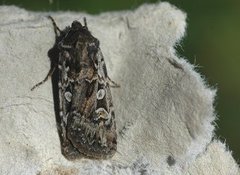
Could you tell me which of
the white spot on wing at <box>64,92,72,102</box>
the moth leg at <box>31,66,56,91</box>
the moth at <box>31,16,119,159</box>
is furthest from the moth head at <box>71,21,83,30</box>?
the white spot on wing at <box>64,92,72,102</box>

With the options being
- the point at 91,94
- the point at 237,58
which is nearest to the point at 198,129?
the point at 237,58

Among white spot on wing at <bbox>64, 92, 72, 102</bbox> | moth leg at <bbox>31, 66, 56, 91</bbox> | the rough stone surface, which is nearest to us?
the rough stone surface

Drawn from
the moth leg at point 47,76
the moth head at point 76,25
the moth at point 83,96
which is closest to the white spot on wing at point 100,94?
the moth at point 83,96

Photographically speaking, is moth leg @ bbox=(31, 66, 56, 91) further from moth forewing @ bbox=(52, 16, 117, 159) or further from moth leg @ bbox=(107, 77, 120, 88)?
moth leg @ bbox=(107, 77, 120, 88)

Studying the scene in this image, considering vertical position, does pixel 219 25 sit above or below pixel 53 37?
above

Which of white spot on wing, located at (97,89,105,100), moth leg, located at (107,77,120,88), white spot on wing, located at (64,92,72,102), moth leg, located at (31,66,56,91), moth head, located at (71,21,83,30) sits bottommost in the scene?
white spot on wing, located at (64,92,72,102)

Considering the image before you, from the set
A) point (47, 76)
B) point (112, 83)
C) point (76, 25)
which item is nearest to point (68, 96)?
point (47, 76)

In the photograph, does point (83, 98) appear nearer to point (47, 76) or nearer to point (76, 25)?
point (47, 76)

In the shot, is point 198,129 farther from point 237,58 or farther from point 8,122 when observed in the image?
point 8,122
